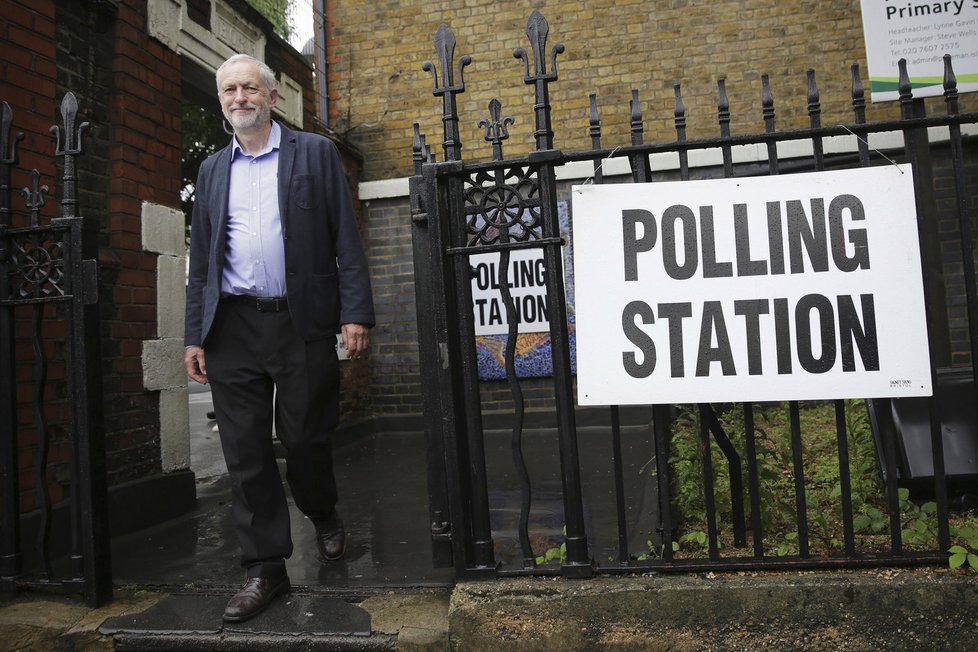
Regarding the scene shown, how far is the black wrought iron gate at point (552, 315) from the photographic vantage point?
2348 mm

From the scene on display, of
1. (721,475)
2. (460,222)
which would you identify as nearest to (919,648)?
(721,475)

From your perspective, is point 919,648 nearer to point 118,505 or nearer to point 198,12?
point 118,505

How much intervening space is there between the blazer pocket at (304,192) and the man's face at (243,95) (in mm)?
289

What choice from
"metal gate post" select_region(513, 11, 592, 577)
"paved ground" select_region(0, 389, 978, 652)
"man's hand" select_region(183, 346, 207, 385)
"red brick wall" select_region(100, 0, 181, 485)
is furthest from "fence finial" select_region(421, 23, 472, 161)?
"red brick wall" select_region(100, 0, 181, 485)

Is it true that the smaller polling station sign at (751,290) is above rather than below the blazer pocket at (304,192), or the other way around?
below

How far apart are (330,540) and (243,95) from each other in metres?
1.94

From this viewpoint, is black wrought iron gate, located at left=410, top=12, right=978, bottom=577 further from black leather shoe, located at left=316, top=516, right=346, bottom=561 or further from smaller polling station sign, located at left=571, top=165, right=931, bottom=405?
black leather shoe, located at left=316, top=516, right=346, bottom=561

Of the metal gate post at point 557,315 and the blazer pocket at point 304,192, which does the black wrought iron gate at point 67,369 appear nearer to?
the blazer pocket at point 304,192

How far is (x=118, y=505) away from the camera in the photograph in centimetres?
375

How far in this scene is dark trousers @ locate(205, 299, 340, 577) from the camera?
270 cm

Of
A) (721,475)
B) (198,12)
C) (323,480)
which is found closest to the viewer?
(323,480)

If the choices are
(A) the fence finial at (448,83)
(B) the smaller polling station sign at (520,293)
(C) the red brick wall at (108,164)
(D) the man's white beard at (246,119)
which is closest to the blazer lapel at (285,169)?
(D) the man's white beard at (246,119)

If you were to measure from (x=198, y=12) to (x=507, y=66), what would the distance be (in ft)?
11.4

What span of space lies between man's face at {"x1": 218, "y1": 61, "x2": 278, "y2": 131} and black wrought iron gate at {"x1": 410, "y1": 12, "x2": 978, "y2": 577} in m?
0.81
